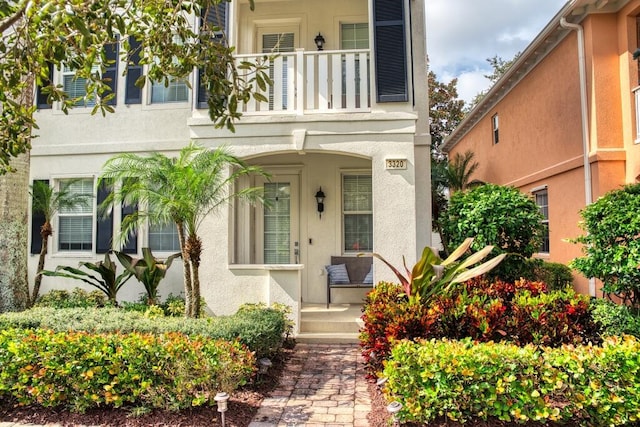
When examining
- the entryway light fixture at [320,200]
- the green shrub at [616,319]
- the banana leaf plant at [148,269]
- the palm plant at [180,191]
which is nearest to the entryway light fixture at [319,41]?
the entryway light fixture at [320,200]

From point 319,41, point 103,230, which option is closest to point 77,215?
point 103,230

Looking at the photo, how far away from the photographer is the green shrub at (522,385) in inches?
146

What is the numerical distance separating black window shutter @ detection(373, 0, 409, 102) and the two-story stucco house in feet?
0.06

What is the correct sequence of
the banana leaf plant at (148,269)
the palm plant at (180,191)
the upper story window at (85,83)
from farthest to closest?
the upper story window at (85,83)
the banana leaf plant at (148,269)
the palm plant at (180,191)

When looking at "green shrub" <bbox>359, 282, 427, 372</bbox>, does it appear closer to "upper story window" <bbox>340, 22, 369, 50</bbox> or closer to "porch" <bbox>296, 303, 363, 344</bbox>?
"porch" <bbox>296, 303, 363, 344</bbox>

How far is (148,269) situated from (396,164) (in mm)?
4841

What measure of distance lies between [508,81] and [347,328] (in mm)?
9847

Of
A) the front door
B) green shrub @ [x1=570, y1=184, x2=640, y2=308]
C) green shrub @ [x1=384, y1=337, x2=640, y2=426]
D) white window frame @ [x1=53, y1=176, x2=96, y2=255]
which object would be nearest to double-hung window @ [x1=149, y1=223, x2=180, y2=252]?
white window frame @ [x1=53, y1=176, x2=96, y2=255]

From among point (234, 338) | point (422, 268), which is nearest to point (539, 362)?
point (422, 268)

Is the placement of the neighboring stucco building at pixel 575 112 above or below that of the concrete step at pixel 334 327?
above

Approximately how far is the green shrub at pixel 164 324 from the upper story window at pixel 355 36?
20.6 ft

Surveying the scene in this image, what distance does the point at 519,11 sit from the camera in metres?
17.5

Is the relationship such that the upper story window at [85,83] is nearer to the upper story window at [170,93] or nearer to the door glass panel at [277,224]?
the upper story window at [170,93]

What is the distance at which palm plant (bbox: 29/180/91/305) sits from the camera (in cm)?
795
